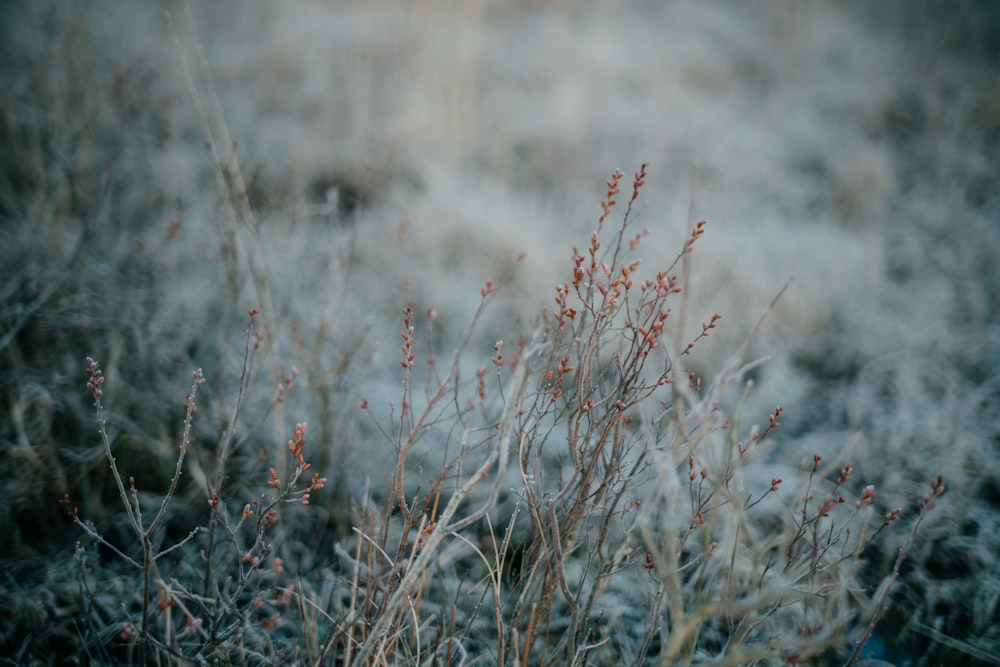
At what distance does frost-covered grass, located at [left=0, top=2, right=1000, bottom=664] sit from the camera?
1.28 meters

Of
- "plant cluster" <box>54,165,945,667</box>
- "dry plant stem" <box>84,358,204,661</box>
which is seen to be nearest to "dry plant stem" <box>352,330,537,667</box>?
"plant cluster" <box>54,165,945,667</box>

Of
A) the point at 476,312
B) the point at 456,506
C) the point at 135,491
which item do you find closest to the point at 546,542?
the point at 456,506

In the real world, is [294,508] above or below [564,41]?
below

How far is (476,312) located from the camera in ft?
7.45

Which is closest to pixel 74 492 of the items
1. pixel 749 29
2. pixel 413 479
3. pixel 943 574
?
pixel 413 479

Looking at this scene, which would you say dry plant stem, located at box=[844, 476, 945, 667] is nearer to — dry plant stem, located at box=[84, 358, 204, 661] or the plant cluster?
the plant cluster

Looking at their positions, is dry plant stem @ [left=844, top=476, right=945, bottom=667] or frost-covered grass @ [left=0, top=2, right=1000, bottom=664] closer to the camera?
dry plant stem @ [left=844, top=476, right=945, bottom=667]

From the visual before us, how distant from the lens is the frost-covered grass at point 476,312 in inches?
50.3

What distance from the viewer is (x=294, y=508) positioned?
6.00 feet

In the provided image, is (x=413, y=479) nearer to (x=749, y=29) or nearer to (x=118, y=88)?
(x=118, y=88)

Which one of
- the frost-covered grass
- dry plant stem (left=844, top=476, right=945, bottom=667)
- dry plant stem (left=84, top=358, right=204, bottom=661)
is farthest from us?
the frost-covered grass

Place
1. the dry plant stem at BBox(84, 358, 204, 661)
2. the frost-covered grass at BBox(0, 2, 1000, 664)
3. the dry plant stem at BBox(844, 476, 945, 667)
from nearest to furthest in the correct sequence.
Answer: the dry plant stem at BBox(844, 476, 945, 667)
the dry plant stem at BBox(84, 358, 204, 661)
the frost-covered grass at BBox(0, 2, 1000, 664)

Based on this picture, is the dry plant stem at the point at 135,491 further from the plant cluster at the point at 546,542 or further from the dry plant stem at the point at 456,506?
the dry plant stem at the point at 456,506

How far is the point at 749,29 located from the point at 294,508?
730cm
